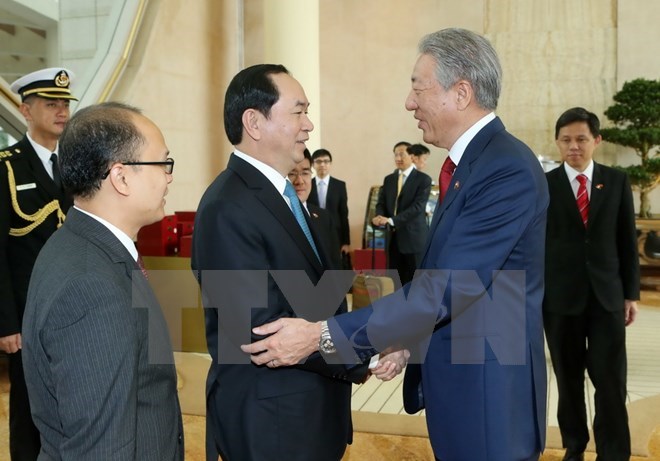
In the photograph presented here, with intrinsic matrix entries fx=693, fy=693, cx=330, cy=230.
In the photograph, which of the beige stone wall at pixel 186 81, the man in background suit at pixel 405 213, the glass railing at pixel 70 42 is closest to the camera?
the glass railing at pixel 70 42

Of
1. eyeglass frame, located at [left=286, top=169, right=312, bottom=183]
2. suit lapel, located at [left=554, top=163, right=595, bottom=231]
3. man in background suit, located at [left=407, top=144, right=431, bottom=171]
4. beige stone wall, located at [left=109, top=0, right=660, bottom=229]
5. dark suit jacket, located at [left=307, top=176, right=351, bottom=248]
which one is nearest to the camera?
suit lapel, located at [left=554, top=163, right=595, bottom=231]

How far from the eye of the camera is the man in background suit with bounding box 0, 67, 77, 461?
294 centimetres

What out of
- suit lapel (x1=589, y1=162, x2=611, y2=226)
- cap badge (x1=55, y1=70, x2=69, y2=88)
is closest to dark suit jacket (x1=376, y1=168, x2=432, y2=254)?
suit lapel (x1=589, y1=162, x2=611, y2=226)

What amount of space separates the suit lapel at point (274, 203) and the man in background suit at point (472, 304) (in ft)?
0.64

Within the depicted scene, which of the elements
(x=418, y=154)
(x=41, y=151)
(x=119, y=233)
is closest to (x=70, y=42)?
(x=418, y=154)

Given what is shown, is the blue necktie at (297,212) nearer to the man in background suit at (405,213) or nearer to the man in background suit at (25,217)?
the man in background suit at (25,217)

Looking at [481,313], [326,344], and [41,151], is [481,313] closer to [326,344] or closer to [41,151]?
[326,344]

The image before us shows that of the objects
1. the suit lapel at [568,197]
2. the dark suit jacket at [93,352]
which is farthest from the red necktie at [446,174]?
the suit lapel at [568,197]

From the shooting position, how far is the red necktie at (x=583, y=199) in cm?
331

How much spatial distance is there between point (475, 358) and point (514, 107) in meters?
9.22

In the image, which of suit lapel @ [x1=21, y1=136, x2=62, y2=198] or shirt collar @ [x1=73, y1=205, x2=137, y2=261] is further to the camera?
suit lapel @ [x1=21, y1=136, x2=62, y2=198]

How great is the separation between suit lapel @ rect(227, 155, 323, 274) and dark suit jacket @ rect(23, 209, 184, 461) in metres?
0.46

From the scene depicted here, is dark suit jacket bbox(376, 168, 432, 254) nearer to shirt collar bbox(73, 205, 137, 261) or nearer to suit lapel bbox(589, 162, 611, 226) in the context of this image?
suit lapel bbox(589, 162, 611, 226)

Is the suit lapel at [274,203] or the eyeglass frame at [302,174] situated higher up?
the eyeglass frame at [302,174]
